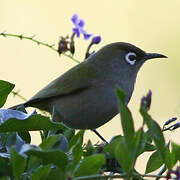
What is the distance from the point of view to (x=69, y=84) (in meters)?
3.29

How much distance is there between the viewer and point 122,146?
1333 millimetres

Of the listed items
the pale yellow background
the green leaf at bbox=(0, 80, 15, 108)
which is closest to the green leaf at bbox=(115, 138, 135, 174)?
the green leaf at bbox=(0, 80, 15, 108)

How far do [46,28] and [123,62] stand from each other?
309 cm

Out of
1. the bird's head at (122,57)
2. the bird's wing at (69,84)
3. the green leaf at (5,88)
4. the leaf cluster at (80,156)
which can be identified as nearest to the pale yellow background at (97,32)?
the bird's head at (122,57)

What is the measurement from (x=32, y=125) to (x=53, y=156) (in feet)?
1.38

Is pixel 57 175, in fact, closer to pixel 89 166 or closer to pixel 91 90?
pixel 89 166

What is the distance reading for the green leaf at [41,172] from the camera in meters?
1.41

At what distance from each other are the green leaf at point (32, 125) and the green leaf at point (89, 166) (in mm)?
393

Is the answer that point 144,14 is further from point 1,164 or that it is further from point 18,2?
point 1,164

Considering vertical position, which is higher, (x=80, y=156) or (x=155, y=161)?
(x=80, y=156)

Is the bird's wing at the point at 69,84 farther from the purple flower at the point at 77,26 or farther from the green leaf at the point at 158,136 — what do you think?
the green leaf at the point at 158,136

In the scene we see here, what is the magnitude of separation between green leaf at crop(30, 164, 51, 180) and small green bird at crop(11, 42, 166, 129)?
167cm

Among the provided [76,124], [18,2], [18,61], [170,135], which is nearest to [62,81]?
[76,124]

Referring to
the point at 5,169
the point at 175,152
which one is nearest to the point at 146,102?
the point at 175,152
